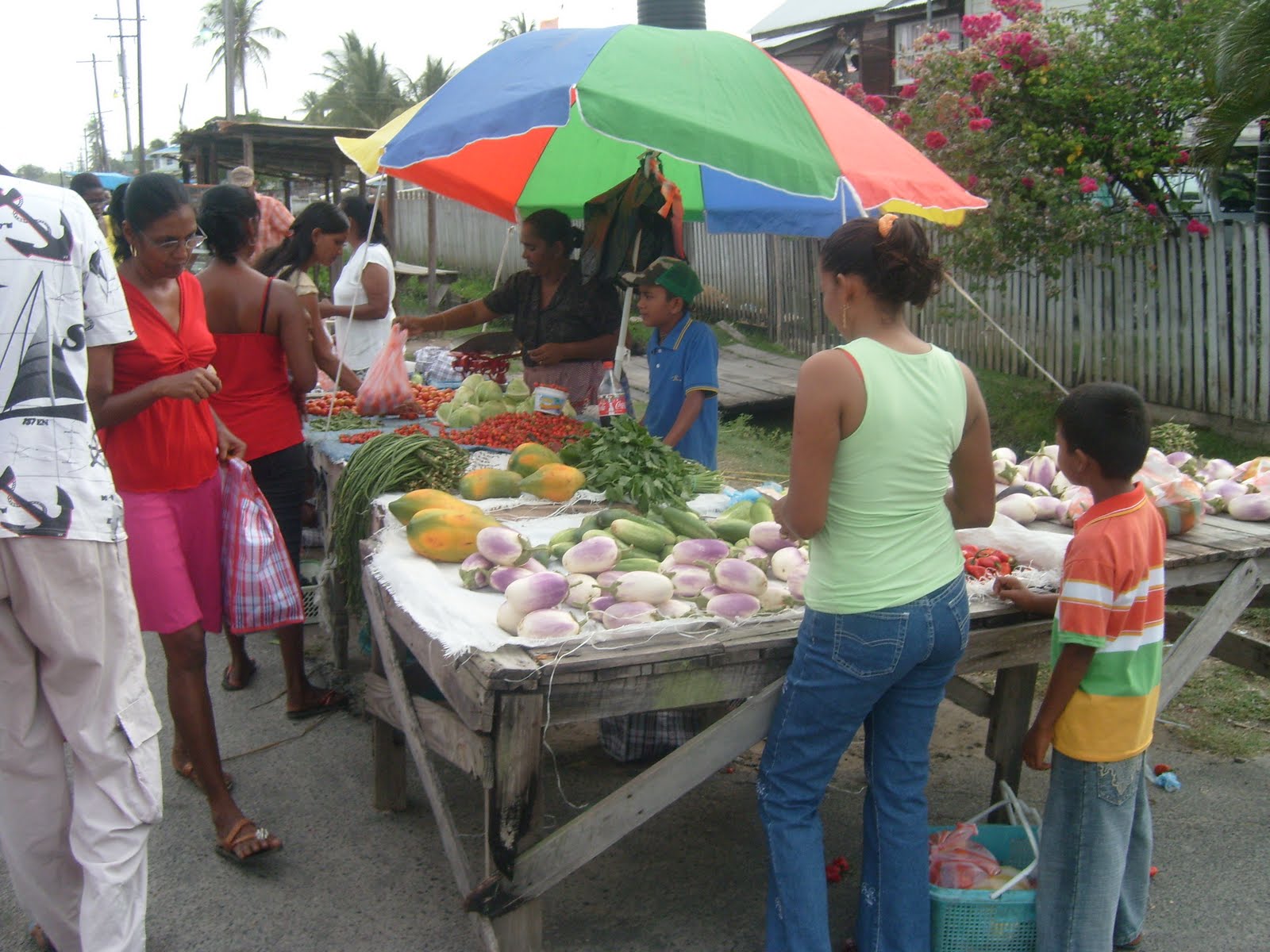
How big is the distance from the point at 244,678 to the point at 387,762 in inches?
52.0

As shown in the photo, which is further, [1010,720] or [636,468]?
[636,468]

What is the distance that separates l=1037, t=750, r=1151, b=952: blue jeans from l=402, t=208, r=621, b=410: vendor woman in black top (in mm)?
3000

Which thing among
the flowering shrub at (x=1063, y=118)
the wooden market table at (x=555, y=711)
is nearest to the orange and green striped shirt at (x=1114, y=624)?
the wooden market table at (x=555, y=711)

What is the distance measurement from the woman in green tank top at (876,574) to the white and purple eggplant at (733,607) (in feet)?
0.68

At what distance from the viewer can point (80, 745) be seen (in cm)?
242

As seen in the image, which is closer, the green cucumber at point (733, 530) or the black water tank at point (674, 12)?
the green cucumber at point (733, 530)

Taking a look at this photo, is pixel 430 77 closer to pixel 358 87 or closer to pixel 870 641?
pixel 358 87

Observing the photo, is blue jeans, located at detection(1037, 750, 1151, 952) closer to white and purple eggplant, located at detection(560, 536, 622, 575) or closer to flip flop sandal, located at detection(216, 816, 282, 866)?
white and purple eggplant, located at detection(560, 536, 622, 575)

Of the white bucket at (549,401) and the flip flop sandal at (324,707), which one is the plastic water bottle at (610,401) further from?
the flip flop sandal at (324,707)

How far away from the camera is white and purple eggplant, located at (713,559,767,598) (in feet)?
8.80

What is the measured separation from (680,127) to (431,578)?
1635 mm

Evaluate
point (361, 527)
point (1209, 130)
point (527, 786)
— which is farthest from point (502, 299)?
point (1209, 130)

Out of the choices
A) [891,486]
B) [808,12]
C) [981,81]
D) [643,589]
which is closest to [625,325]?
[643,589]

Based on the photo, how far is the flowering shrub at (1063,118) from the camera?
7996mm
